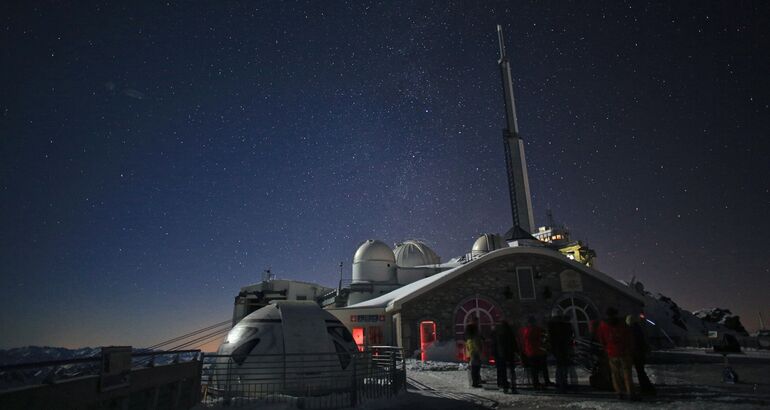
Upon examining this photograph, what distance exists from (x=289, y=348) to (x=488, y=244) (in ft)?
117

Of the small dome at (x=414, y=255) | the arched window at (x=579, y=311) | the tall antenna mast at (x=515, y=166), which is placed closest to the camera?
the arched window at (x=579, y=311)

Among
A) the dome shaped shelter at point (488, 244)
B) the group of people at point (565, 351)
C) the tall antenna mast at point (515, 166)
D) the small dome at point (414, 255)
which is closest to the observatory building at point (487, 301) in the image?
the group of people at point (565, 351)

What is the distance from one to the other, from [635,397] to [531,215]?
4317 cm

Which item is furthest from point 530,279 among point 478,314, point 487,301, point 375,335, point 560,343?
point 560,343

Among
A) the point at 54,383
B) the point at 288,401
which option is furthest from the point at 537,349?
the point at 54,383

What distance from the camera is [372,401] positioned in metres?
7.86

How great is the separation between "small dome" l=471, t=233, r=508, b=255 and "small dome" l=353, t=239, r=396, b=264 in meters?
10.5

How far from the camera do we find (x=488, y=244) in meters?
42.9

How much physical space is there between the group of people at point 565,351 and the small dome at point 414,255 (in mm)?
30185

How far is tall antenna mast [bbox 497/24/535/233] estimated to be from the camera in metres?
47.5

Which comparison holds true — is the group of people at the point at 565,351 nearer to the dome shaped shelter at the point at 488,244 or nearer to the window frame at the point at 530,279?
the window frame at the point at 530,279

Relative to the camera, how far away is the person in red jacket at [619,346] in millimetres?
6578

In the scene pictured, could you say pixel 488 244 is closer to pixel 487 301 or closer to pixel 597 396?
pixel 487 301

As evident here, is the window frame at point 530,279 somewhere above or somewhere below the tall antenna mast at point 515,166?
below
